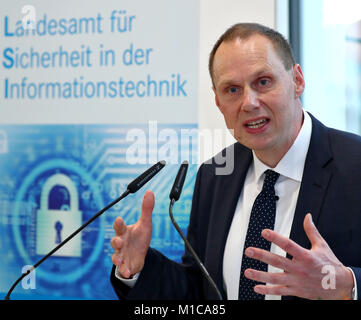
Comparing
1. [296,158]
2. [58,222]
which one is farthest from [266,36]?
[58,222]

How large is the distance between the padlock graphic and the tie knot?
1.14 meters

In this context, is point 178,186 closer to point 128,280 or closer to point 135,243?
point 135,243

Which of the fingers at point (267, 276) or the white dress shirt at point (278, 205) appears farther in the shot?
the white dress shirt at point (278, 205)

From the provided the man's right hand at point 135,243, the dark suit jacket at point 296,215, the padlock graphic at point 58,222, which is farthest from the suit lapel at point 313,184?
the padlock graphic at point 58,222

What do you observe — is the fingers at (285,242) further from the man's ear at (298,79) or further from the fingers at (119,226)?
the man's ear at (298,79)

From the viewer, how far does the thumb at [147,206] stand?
1213mm

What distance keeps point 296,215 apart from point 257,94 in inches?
16.3

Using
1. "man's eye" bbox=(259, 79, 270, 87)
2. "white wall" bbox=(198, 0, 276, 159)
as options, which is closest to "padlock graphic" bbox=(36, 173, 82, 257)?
"white wall" bbox=(198, 0, 276, 159)

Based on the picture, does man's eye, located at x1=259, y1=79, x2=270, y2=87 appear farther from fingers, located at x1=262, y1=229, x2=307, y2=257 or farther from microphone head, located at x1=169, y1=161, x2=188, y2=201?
fingers, located at x1=262, y1=229, x2=307, y2=257

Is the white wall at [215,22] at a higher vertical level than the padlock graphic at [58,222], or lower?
higher

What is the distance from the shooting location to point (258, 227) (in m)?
1.34

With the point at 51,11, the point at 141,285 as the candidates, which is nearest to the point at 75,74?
the point at 51,11

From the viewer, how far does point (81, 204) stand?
216 cm

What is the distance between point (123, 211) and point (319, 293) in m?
1.34
